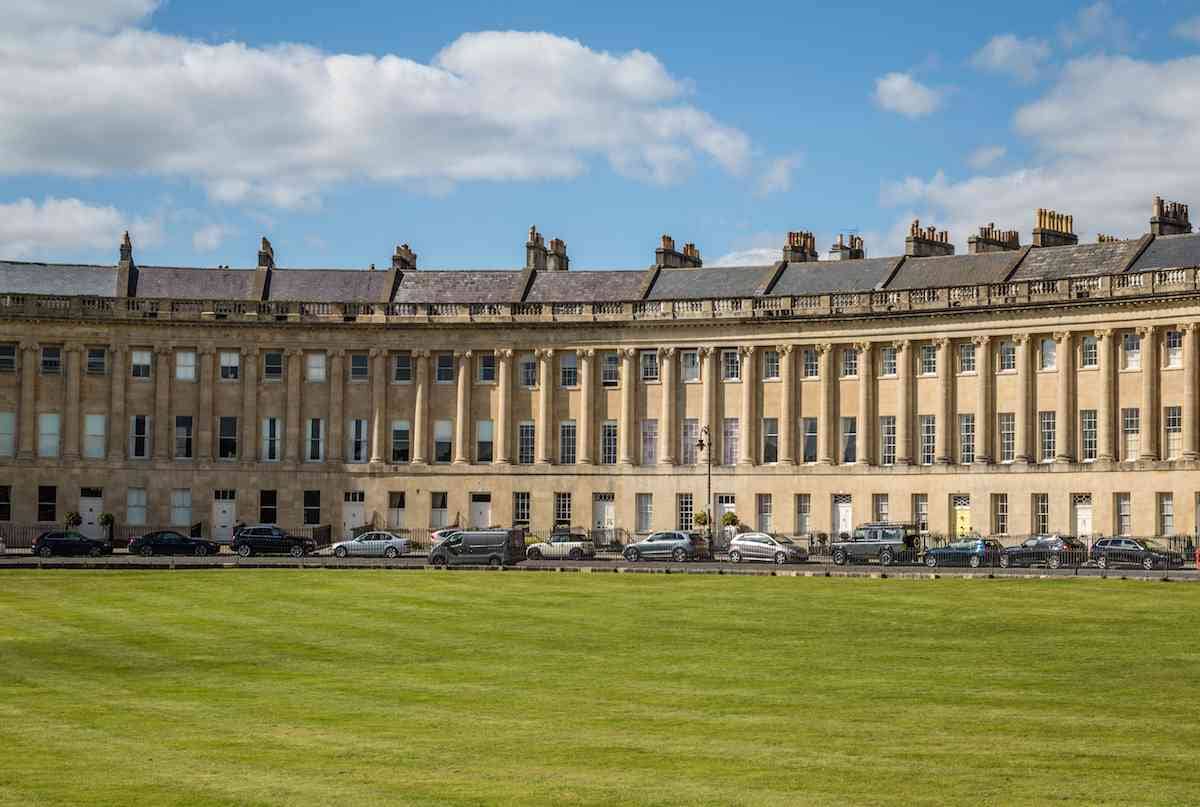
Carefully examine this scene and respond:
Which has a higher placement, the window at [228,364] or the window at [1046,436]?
the window at [228,364]

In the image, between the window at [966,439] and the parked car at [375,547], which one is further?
the window at [966,439]

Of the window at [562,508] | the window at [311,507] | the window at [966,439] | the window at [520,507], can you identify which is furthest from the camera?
the window at [311,507]

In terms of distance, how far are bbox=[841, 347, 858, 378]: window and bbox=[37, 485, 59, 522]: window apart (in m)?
39.5

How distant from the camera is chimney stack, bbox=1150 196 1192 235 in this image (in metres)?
79.1

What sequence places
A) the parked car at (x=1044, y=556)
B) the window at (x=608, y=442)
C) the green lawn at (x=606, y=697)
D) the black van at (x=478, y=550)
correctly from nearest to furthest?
the green lawn at (x=606, y=697)
the parked car at (x=1044, y=556)
the black van at (x=478, y=550)
the window at (x=608, y=442)

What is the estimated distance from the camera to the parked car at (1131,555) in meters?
63.3

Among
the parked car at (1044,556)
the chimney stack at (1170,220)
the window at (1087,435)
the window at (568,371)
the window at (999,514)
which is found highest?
the chimney stack at (1170,220)

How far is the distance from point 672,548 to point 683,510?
14249 mm

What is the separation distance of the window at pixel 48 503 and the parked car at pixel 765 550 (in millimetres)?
35889

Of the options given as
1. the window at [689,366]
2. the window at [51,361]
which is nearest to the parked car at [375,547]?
the window at [689,366]

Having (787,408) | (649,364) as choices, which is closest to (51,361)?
(649,364)

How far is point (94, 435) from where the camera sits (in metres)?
89.0

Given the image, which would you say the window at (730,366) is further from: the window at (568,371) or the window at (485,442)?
the window at (485,442)

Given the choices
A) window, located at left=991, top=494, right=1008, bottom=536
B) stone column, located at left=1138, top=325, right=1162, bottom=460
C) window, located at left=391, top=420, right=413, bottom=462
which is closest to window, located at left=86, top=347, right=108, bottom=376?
window, located at left=391, top=420, right=413, bottom=462
